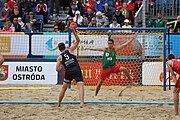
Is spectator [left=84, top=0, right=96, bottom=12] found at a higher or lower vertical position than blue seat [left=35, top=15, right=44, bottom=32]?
higher

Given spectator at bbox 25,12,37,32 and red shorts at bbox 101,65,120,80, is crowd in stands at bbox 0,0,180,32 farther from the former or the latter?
red shorts at bbox 101,65,120,80

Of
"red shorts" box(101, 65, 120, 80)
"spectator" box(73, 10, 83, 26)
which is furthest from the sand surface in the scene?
"spectator" box(73, 10, 83, 26)

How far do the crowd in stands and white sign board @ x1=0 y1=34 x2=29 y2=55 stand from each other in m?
1.08

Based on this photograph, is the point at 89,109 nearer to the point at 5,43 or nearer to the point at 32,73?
the point at 32,73

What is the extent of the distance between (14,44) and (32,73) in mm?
1639

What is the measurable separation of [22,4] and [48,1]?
6.27 ft

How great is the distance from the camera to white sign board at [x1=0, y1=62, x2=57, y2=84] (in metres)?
17.1

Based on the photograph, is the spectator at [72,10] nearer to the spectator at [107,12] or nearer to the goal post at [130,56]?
the spectator at [107,12]

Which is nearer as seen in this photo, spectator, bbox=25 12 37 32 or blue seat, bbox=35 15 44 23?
spectator, bbox=25 12 37 32

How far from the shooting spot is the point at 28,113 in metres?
10.9

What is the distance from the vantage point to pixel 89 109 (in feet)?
37.6

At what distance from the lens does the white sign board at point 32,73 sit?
17.1 metres

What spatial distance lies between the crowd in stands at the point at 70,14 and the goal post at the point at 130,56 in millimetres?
2287

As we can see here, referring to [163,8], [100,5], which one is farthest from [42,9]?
[163,8]
